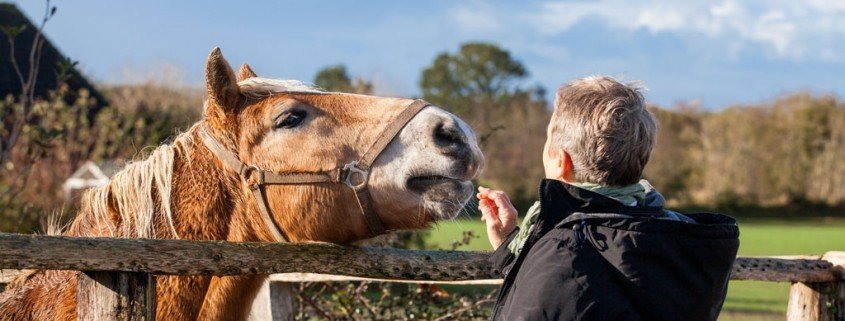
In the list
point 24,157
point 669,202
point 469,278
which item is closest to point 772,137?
point 669,202

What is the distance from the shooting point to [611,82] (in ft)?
7.85

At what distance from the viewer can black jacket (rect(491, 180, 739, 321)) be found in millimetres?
2191

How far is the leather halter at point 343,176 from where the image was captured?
119 inches

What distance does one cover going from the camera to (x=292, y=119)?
315 cm

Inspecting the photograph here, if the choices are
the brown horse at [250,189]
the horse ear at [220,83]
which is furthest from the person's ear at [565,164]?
the horse ear at [220,83]

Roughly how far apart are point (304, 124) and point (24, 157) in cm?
1123

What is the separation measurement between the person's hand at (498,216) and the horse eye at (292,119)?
0.77 meters

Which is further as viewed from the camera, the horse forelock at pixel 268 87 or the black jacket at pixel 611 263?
the horse forelock at pixel 268 87

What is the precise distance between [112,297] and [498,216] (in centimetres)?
126

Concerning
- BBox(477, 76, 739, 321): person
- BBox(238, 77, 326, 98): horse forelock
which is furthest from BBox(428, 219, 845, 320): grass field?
BBox(477, 76, 739, 321): person

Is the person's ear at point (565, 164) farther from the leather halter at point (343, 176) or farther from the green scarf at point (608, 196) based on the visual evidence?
the leather halter at point (343, 176)

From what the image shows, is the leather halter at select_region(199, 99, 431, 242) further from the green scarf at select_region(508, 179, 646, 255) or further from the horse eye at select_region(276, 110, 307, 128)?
the green scarf at select_region(508, 179, 646, 255)

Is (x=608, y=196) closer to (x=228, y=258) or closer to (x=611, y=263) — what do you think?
(x=611, y=263)

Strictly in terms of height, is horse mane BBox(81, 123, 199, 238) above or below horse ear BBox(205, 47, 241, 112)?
below
